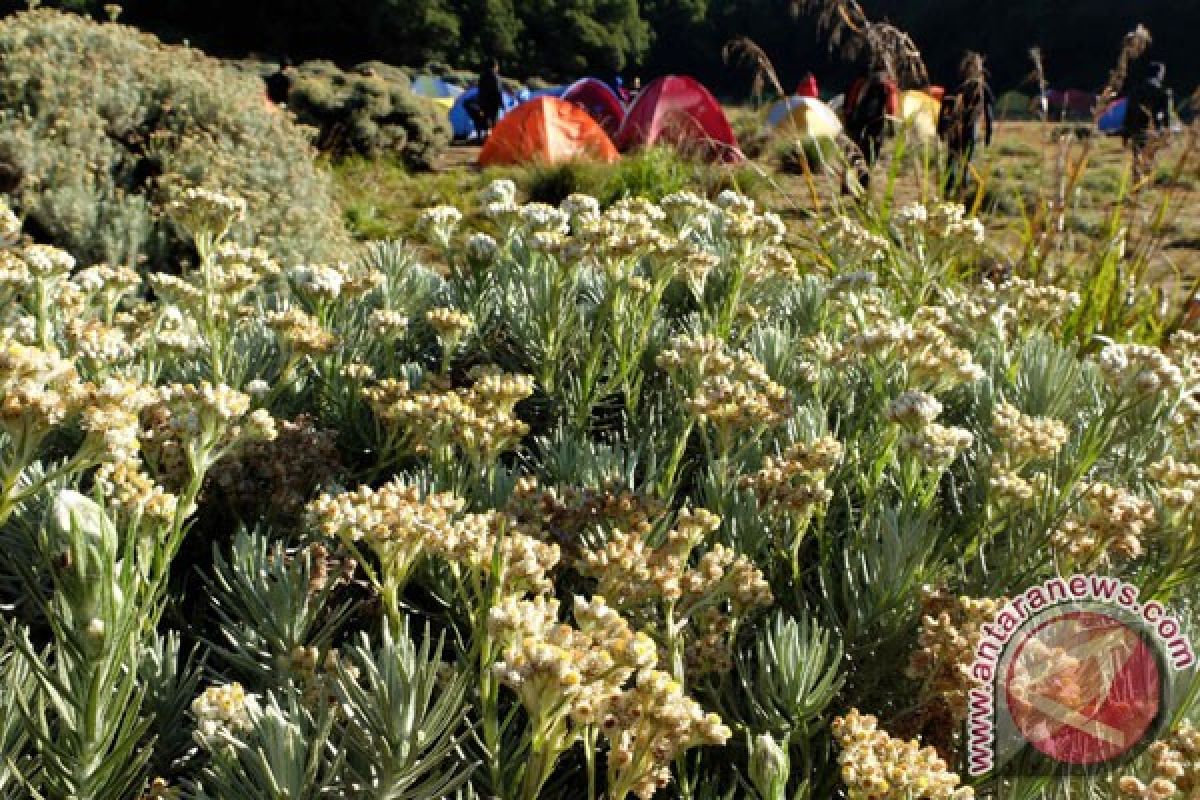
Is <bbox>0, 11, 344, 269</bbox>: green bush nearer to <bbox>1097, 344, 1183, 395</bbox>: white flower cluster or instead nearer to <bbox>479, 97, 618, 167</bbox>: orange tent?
<bbox>1097, 344, 1183, 395</bbox>: white flower cluster

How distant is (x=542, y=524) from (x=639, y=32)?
55.0 metres

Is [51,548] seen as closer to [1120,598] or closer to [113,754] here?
[113,754]

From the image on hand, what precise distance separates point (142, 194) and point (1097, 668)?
19.8ft

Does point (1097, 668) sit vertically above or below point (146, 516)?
below

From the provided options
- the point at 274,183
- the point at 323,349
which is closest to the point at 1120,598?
the point at 323,349

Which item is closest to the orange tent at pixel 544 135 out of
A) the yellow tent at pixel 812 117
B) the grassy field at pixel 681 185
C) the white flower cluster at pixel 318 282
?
the grassy field at pixel 681 185

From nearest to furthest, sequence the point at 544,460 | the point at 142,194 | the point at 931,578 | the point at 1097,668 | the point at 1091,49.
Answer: the point at 1097,668 < the point at 931,578 < the point at 544,460 < the point at 142,194 < the point at 1091,49

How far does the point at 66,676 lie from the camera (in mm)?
1155

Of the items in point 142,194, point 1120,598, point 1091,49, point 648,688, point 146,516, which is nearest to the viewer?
point 648,688

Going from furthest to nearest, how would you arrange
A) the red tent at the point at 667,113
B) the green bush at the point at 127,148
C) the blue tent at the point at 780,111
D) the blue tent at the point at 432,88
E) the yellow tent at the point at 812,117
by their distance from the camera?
the blue tent at the point at 432,88 < the blue tent at the point at 780,111 < the yellow tent at the point at 812,117 < the red tent at the point at 667,113 < the green bush at the point at 127,148

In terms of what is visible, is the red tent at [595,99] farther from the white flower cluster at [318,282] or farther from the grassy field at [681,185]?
the white flower cluster at [318,282]

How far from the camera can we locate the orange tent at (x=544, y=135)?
16.0 meters

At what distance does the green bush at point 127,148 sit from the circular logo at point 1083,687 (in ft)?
17.3

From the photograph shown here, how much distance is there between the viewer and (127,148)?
6.50 metres
